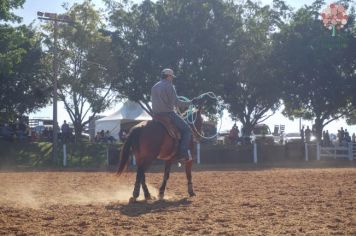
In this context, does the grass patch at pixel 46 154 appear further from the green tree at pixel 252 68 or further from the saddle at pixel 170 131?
the saddle at pixel 170 131

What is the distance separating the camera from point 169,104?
1012 centimetres

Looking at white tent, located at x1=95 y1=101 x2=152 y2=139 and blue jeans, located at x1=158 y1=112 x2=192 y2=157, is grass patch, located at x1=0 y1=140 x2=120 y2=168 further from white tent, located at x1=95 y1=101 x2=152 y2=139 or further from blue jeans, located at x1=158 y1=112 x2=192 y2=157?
blue jeans, located at x1=158 y1=112 x2=192 y2=157

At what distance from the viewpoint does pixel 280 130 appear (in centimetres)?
4997

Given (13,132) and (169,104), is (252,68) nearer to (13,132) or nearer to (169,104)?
(13,132)

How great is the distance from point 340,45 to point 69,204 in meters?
29.5

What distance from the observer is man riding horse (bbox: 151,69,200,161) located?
10.1 m

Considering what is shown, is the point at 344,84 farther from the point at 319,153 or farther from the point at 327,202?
the point at 327,202

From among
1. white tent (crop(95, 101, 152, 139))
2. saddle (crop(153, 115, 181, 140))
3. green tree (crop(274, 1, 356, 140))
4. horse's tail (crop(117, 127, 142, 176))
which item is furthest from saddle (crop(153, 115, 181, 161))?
white tent (crop(95, 101, 152, 139))

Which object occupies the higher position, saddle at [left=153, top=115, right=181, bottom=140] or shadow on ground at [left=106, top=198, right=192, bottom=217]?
saddle at [left=153, top=115, right=181, bottom=140]

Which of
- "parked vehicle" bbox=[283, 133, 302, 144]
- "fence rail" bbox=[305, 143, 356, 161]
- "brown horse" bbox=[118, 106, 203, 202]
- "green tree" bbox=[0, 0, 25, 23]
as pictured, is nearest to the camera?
"brown horse" bbox=[118, 106, 203, 202]

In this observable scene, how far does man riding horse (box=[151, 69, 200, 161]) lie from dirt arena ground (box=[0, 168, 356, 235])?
1.13 meters

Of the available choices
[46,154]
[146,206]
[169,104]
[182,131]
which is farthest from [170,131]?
[46,154]

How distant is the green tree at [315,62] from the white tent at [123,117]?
40.0 feet

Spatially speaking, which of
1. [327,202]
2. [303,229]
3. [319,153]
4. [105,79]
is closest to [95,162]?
[105,79]
